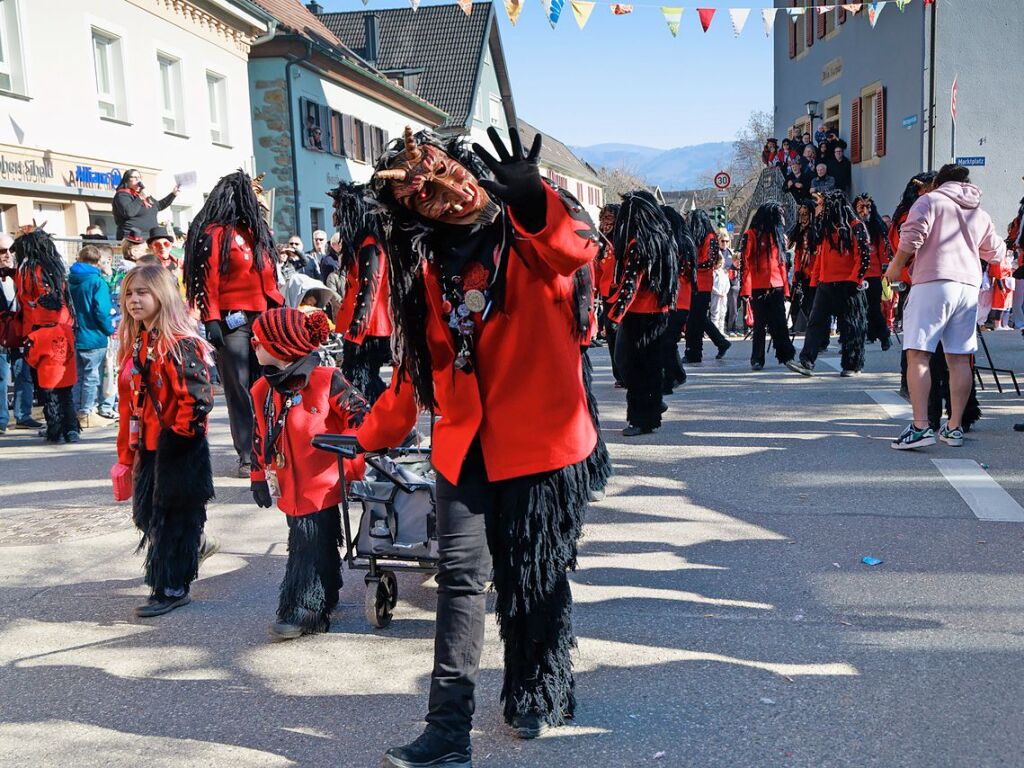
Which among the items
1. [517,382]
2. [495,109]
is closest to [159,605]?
[517,382]

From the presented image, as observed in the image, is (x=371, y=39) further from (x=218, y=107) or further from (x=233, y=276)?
(x=233, y=276)

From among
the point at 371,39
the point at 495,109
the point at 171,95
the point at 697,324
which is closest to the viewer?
the point at 697,324

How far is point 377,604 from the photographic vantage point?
14.3 feet

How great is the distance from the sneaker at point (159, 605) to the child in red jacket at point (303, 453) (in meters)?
0.67

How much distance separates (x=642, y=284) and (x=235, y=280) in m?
3.16

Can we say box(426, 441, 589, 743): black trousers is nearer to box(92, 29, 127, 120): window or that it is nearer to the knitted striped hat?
the knitted striped hat

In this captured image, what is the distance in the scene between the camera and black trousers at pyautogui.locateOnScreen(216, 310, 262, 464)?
7.31 meters

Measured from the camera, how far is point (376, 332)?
741cm

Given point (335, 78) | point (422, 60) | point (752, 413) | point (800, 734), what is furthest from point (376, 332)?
point (422, 60)

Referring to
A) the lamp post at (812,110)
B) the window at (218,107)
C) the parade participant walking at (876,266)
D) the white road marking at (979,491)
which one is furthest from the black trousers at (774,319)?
the lamp post at (812,110)

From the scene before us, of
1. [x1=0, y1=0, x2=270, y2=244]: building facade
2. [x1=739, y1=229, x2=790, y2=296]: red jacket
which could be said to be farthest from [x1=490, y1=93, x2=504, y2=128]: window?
[x1=739, y1=229, x2=790, y2=296]: red jacket

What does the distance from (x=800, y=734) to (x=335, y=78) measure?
2857 centimetres

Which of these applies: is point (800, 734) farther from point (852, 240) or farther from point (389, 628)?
point (852, 240)

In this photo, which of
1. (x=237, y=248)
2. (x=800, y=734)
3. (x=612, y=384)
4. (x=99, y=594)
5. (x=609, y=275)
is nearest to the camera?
(x=800, y=734)
